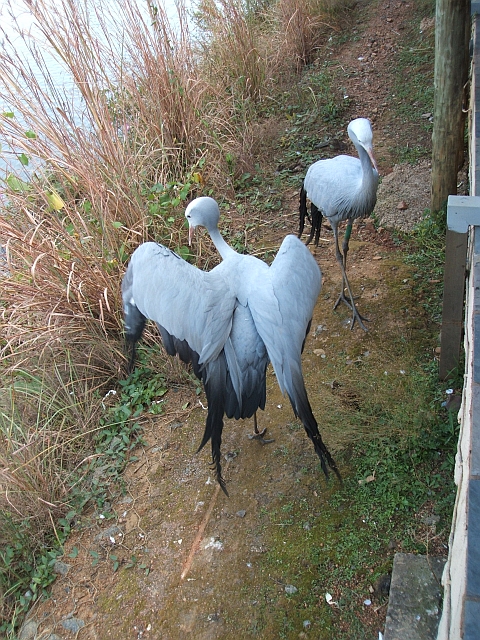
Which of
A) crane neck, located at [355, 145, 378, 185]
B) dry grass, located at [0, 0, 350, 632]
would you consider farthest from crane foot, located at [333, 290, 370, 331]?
dry grass, located at [0, 0, 350, 632]

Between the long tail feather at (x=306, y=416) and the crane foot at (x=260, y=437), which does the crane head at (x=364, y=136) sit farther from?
the crane foot at (x=260, y=437)

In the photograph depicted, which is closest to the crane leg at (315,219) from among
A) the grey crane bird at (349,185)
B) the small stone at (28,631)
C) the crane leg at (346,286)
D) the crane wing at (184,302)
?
the grey crane bird at (349,185)

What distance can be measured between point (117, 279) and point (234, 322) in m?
1.30

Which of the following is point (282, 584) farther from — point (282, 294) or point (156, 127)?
point (156, 127)

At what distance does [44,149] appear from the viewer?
3.51 m

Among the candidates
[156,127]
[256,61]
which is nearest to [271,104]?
[256,61]

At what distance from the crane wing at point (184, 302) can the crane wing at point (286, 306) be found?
17cm

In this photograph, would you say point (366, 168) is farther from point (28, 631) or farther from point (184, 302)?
point (28, 631)

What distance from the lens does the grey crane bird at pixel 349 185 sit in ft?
10.5

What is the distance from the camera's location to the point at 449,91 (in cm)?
358

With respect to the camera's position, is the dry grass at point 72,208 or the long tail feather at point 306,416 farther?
the dry grass at point 72,208

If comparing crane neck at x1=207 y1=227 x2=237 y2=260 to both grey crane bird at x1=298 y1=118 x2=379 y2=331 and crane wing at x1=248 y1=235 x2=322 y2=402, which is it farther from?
grey crane bird at x1=298 y1=118 x2=379 y2=331

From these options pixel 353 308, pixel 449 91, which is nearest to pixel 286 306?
pixel 353 308

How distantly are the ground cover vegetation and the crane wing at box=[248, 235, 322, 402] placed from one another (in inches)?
25.2
